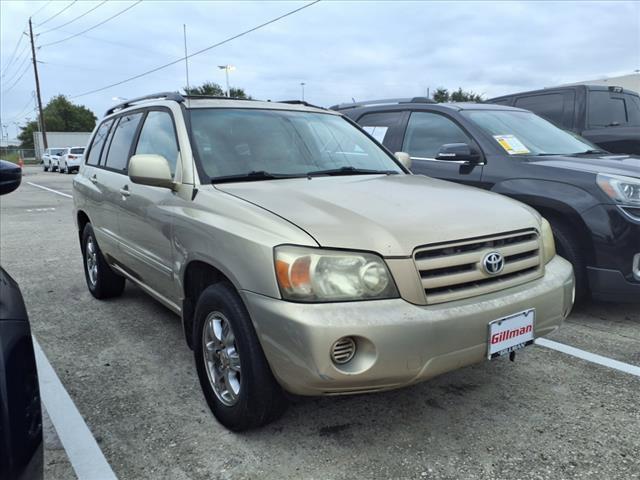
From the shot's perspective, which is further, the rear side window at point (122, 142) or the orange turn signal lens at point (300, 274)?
the rear side window at point (122, 142)

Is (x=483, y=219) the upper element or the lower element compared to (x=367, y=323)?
upper

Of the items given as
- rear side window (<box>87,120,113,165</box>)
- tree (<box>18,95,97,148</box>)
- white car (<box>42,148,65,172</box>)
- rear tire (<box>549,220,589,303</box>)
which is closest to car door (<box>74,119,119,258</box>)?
rear side window (<box>87,120,113,165</box>)

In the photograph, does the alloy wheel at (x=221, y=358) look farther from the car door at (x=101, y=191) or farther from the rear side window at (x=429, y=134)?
the rear side window at (x=429, y=134)

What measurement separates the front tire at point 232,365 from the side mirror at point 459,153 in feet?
9.04

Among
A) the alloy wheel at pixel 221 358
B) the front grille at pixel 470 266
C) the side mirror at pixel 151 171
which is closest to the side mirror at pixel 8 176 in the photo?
the side mirror at pixel 151 171

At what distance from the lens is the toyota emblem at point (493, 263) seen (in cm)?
237

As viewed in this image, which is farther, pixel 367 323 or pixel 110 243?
pixel 110 243

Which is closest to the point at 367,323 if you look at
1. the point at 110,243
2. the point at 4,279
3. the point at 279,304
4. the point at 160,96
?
the point at 279,304

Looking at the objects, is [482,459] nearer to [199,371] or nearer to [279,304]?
[279,304]

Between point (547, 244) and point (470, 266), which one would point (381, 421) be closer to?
point (470, 266)

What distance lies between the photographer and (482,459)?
234cm

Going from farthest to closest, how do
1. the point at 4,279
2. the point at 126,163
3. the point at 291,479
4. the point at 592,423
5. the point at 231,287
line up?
the point at 126,163
the point at 592,423
the point at 231,287
the point at 291,479
the point at 4,279

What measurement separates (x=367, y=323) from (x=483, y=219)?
0.85m

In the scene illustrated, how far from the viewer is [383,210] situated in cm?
247
